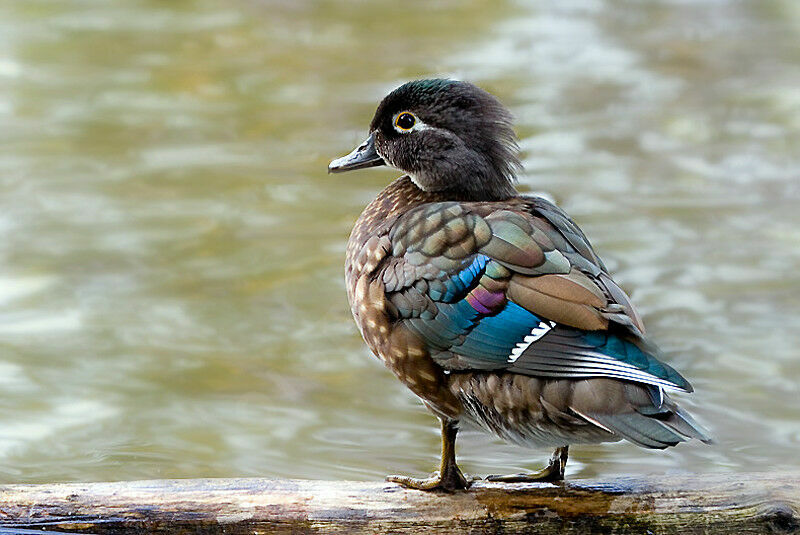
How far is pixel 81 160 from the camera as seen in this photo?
784 centimetres

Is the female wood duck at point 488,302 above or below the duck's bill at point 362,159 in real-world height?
below

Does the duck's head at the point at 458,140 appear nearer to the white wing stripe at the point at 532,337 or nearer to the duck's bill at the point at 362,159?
the duck's bill at the point at 362,159

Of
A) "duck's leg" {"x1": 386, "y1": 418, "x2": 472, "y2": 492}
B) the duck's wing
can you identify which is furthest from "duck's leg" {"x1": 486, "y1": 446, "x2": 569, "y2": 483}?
the duck's wing

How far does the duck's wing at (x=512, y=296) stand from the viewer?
3.22 m

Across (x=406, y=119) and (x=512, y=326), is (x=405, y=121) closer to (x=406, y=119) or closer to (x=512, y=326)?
(x=406, y=119)

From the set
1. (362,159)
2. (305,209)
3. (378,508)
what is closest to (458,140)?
(362,159)

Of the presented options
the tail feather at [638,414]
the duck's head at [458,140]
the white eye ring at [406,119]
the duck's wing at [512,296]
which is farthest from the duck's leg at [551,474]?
the white eye ring at [406,119]

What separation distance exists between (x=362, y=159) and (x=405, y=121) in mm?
264

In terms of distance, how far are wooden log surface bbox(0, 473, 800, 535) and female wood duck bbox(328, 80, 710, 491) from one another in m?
0.17

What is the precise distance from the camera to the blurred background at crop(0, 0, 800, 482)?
5.31m

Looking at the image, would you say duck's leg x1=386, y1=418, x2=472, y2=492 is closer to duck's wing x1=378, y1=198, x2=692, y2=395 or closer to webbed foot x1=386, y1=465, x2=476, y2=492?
webbed foot x1=386, y1=465, x2=476, y2=492

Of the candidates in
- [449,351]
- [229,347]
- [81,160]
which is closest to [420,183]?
[449,351]

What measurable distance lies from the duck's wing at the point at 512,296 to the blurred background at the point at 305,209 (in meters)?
1.48

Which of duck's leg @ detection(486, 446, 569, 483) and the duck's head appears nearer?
duck's leg @ detection(486, 446, 569, 483)
